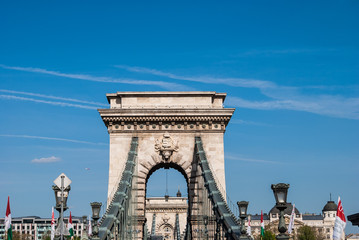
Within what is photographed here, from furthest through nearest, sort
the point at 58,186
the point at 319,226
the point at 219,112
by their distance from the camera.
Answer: the point at 319,226 < the point at 219,112 < the point at 58,186

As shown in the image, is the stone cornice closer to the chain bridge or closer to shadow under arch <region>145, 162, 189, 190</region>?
the chain bridge

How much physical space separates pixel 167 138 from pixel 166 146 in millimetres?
542

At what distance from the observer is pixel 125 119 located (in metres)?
39.0

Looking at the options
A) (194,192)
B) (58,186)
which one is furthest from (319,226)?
(58,186)

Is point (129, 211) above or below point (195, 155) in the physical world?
below

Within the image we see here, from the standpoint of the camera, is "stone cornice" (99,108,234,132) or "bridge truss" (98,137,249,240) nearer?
"bridge truss" (98,137,249,240)

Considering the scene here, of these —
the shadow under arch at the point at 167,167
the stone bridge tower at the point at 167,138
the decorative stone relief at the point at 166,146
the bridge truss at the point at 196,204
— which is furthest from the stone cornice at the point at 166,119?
the shadow under arch at the point at 167,167

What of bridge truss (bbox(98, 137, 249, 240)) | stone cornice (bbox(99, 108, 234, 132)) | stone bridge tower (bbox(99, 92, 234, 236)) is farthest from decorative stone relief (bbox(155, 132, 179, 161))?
bridge truss (bbox(98, 137, 249, 240))

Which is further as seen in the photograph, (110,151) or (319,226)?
(319,226)

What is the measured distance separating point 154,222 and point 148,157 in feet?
195

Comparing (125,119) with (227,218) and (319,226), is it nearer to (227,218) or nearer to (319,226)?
(227,218)

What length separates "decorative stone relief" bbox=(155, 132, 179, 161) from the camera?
128ft

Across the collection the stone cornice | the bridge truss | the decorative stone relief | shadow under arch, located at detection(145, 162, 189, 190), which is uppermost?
the stone cornice

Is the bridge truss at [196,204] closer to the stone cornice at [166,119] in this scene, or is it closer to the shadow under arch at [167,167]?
the stone cornice at [166,119]
